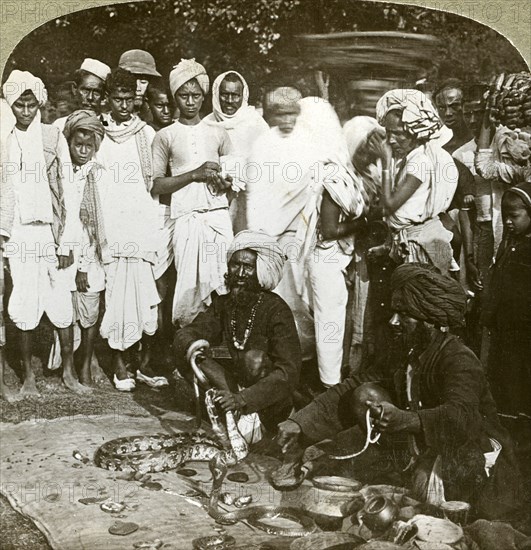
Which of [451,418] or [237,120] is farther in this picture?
[237,120]

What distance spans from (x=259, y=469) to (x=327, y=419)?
45 centimetres

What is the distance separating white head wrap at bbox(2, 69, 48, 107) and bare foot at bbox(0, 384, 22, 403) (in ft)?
5.04

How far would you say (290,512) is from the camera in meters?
4.28

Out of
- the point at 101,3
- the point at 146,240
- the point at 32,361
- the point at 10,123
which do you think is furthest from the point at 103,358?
the point at 101,3

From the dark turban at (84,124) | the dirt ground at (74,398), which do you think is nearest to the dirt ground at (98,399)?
the dirt ground at (74,398)

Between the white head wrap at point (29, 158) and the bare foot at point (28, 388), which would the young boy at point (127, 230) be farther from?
the bare foot at point (28, 388)

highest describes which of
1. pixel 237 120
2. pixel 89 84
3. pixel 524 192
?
pixel 89 84

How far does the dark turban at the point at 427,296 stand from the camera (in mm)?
4258

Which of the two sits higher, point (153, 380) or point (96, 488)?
point (153, 380)

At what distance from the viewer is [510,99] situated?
4.38m

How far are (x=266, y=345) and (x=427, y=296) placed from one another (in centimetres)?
89

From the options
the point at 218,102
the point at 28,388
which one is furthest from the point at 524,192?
the point at 28,388

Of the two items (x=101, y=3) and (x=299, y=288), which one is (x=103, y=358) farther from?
(x=101, y=3)

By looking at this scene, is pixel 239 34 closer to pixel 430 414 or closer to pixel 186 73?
pixel 186 73
